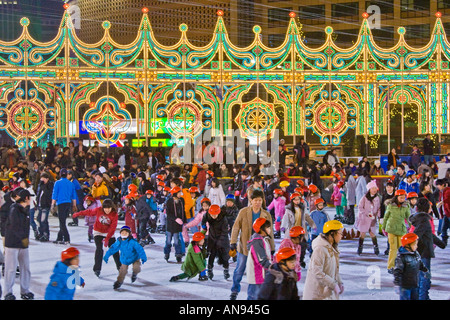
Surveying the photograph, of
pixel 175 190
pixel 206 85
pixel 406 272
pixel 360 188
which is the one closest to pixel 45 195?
pixel 175 190

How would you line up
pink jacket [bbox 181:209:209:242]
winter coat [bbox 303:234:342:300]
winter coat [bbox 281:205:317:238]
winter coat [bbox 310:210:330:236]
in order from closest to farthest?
winter coat [bbox 303:234:342:300], winter coat [bbox 281:205:317:238], winter coat [bbox 310:210:330:236], pink jacket [bbox 181:209:209:242]

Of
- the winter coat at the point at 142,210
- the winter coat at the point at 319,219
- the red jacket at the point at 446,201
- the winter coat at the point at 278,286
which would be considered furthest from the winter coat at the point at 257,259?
the red jacket at the point at 446,201

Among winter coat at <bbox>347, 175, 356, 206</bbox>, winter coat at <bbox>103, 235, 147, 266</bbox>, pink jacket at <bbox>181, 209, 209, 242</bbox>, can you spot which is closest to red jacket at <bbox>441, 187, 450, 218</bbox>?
winter coat at <bbox>347, 175, 356, 206</bbox>

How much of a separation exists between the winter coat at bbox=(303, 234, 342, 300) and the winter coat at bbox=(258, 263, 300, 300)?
0.68 meters

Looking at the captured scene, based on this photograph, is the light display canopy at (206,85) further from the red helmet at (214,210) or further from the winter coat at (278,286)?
the winter coat at (278,286)

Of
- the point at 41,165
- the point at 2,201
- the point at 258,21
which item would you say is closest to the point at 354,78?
the point at 41,165

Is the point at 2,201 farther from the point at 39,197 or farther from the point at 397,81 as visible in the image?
the point at 397,81

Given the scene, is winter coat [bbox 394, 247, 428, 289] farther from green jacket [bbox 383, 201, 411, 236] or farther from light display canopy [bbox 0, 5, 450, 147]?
light display canopy [bbox 0, 5, 450, 147]

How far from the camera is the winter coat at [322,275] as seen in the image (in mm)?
8711

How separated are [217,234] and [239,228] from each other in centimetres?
141

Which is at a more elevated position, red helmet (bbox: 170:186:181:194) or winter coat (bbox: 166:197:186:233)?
red helmet (bbox: 170:186:181:194)

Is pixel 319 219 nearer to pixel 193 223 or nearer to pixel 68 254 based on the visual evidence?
pixel 193 223

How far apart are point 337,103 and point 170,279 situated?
16020 millimetres

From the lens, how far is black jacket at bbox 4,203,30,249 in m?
11.7
